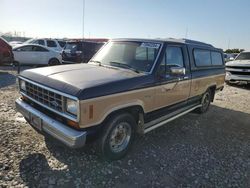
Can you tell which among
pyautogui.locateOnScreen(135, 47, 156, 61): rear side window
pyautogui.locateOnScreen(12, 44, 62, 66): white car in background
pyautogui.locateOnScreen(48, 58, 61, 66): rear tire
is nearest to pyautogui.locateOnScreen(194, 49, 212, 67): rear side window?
pyautogui.locateOnScreen(135, 47, 156, 61): rear side window

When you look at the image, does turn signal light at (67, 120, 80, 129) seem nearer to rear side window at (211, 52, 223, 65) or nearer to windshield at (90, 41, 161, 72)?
windshield at (90, 41, 161, 72)

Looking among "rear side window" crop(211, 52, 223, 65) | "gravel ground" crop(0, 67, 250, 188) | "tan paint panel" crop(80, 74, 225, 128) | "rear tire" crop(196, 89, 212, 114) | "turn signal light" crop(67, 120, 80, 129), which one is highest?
"rear side window" crop(211, 52, 223, 65)

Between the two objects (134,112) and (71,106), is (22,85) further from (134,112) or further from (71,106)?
(134,112)

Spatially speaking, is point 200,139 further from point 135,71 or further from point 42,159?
point 42,159

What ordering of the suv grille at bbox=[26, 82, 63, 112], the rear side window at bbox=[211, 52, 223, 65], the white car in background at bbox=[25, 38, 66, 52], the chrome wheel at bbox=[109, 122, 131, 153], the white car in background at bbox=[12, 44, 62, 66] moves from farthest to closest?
the white car in background at bbox=[25, 38, 66, 52]
the white car in background at bbox=[12, 44, 62, 66]
the rear side window at bbox=[211, 52, 223, 65]
the chrome wheel at bbox=[109, 122, 131, 153]
the suv grille at bbox=[26, 82, 63, 112]

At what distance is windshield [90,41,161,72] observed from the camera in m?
4.34

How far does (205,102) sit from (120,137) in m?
3.81

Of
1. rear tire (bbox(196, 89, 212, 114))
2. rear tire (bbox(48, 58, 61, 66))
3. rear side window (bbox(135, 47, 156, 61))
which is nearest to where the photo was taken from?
rear side window (bbox(135, 47, 156, 61))

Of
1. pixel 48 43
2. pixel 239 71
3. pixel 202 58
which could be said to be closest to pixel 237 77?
pixel 239 71

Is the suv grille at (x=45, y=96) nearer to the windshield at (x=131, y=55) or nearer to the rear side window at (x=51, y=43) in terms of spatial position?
the windshield at (x=131, y=55)

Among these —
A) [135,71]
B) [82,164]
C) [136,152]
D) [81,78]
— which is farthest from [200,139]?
[81,78]

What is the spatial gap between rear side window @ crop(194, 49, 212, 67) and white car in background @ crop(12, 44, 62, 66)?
10515mm

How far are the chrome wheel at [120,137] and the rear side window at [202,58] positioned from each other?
107 inches

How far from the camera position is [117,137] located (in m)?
3.95
